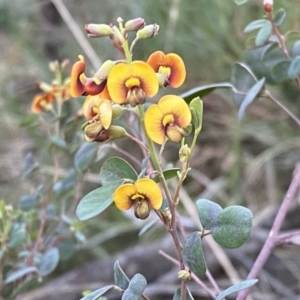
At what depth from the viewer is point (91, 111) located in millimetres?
379

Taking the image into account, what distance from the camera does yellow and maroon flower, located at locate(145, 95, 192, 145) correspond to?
1.16 feet

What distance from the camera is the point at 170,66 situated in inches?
15.3

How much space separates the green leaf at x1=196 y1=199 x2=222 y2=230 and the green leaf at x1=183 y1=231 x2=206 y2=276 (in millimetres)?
12

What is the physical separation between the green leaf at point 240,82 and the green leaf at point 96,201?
0.29m

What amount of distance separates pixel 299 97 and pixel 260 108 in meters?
0.20

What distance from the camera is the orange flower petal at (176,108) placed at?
0.36m

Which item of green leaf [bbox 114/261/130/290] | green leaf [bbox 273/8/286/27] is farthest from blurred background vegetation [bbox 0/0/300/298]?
green leaf [bbox 114/261/130/290]

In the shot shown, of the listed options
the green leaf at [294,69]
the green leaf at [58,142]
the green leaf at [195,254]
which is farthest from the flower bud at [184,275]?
the green leaf at [58,142]

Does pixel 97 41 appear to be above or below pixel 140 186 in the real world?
above

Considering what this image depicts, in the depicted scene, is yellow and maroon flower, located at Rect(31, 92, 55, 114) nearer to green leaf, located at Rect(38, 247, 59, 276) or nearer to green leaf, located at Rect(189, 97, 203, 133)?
green leaf, located at Rect(38, 247, 59, 276)

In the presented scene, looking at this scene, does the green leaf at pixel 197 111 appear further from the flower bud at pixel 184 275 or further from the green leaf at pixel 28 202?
the green leaf at pixel 28 202

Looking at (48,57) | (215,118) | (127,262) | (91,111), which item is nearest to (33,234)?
(127,262)

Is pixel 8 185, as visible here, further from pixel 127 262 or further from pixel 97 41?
pixel 127 262

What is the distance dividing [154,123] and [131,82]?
3 cm
